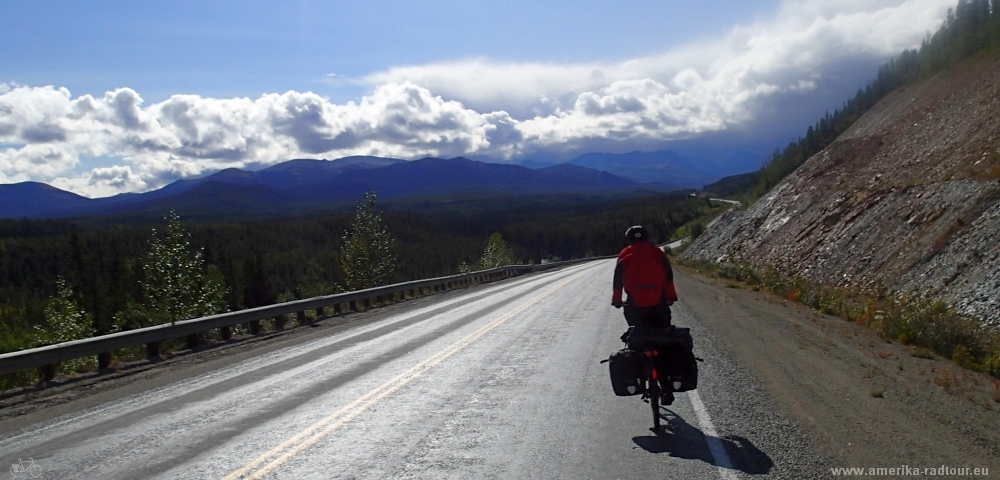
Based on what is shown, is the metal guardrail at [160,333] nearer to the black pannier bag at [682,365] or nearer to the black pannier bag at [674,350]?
the black pannier bag at [674,350]

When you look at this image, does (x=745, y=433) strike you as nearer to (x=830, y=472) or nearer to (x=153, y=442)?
(x=830, y=472)

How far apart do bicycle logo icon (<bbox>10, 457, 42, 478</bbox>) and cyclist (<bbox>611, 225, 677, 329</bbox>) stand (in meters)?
5.60

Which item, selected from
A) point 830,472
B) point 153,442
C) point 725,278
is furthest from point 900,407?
point 725,278

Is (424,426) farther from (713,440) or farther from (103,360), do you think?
(103,360)

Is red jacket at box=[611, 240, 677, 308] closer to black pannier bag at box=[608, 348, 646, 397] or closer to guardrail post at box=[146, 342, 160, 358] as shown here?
black pannier bag at box=[608, 348, 646, 397]

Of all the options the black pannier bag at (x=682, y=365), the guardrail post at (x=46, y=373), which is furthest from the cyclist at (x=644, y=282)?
the guardrail post at (x=46, y=373)

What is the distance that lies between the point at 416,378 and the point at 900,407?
600 cm

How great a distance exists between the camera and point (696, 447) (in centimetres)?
615

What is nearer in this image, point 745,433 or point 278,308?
point 745,433

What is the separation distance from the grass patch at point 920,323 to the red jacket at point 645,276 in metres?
4.44

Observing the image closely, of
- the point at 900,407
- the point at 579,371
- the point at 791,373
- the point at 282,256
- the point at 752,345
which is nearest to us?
the point at 900,407

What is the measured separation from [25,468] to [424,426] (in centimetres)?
361

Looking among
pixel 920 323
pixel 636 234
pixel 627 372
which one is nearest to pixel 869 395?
pixel 627 372

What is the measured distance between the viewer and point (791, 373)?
367 inches
